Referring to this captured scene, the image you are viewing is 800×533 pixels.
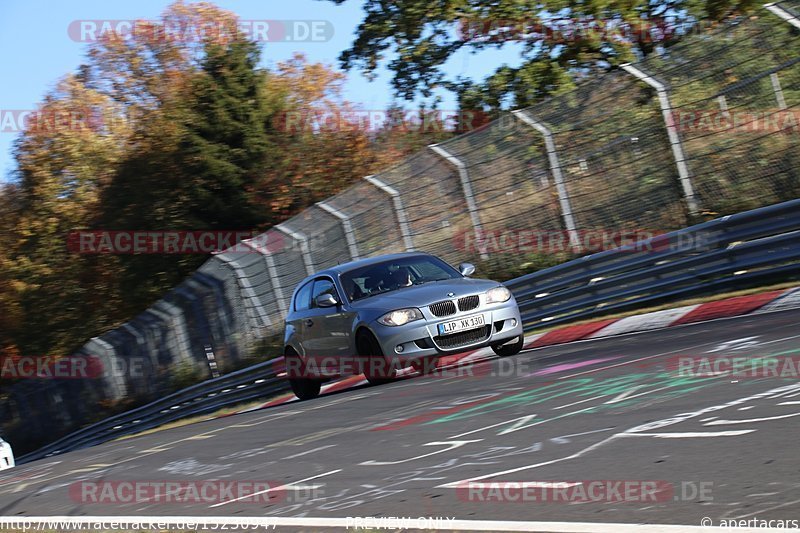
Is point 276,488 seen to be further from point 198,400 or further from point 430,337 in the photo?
point 198,400

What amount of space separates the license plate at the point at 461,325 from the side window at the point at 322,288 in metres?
2.06

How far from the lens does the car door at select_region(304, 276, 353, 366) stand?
13.1 meters

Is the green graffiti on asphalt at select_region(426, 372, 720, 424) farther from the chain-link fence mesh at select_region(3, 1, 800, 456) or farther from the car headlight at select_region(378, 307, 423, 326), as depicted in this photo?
the chain-link fence mesh at select_region(3, 1, 800, 456)

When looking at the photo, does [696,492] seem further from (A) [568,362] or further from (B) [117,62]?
(B) [117,62]

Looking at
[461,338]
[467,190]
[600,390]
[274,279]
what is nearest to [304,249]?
[274,279]

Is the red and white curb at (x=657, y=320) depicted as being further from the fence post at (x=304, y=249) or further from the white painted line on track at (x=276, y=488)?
the fence post at (x=304, y=249)

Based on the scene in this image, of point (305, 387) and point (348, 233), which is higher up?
point (348, 233)

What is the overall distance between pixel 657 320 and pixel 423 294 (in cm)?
265

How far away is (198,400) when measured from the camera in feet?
67.5

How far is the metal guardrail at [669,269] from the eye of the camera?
12164mm

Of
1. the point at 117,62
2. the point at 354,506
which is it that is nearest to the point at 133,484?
the point at 354,506

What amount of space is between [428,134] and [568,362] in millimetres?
21200

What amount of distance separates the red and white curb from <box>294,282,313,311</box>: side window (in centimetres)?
135

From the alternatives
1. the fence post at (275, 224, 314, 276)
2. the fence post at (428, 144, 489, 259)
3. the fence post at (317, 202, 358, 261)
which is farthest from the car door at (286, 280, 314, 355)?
the fence post at (275, 224, 314, 276)
